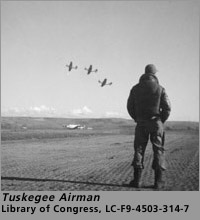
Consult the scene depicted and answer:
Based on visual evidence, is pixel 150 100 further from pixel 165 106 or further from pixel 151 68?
pixel 151 68

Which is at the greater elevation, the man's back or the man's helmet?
the man's helmet

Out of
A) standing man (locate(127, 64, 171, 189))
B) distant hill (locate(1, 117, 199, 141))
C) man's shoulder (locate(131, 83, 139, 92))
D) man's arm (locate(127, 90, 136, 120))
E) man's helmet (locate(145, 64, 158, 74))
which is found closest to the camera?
standing man (locate(127, 64, 171, 189))

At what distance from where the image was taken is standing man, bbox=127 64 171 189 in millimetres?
6207

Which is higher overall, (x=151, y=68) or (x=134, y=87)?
(x=151, y=68)

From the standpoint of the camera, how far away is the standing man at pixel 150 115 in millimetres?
6207

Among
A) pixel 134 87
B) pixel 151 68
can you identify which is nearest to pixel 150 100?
pixel 134 87

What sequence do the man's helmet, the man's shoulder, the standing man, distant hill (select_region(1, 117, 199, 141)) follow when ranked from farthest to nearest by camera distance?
1. distant hill (select_region(1, 117, 199, 141))
2. the man's shoulder
3. the man's helmet
4. the standing man

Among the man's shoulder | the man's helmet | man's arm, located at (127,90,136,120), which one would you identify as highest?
the man's helmet

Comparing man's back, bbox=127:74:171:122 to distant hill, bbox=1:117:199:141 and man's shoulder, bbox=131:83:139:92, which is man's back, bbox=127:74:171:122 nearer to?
man's shoulder, bbox=131:83:139:92

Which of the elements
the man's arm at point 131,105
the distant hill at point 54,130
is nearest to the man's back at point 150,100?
the man's arm at point 131,105

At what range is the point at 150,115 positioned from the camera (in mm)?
6301

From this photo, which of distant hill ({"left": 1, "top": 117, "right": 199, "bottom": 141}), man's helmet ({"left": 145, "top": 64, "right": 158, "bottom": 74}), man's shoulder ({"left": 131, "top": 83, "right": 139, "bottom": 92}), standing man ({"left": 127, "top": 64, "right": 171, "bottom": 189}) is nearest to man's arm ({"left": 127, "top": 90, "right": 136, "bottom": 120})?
man's shoulder ({"left": 131, "top": 83, "right": 139, "bottom": 92})

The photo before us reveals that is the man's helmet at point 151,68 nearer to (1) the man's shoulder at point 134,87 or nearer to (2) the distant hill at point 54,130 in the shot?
(1) the man's shoulder at point 134,87
